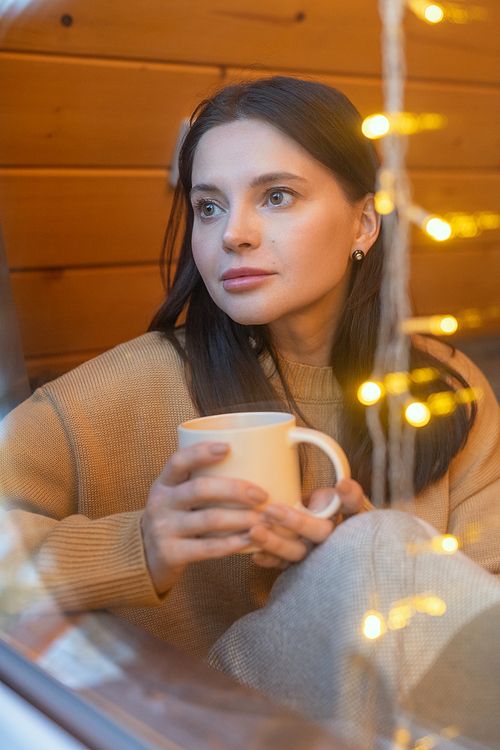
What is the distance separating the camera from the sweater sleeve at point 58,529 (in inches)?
Answer: 20.8

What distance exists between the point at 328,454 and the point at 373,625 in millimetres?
123

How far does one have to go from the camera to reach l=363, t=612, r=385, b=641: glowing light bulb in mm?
413

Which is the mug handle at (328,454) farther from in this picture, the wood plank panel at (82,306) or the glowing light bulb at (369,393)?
the wood plank panel at (82,306)

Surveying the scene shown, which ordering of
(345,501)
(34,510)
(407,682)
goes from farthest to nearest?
(34,510) → (345,501) → (407,682)

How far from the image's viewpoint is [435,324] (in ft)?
1.78

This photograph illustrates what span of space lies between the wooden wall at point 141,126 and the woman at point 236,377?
4 centimetres

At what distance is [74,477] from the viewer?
2.20ft

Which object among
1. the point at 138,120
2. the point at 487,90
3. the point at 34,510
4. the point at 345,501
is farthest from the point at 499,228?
the point at 34,510

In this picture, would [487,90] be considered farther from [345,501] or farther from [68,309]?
[68,309]

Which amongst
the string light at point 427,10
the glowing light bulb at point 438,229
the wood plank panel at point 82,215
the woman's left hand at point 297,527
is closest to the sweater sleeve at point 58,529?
the woman's left hand at point 297,527

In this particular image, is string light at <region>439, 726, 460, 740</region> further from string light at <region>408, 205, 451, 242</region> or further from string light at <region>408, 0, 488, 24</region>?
string light at <region>408, 0, 488, 24</region>

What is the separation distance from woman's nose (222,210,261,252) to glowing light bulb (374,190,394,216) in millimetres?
113

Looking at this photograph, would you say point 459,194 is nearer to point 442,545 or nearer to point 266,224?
point 266,224

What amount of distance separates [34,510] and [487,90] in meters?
0.52
